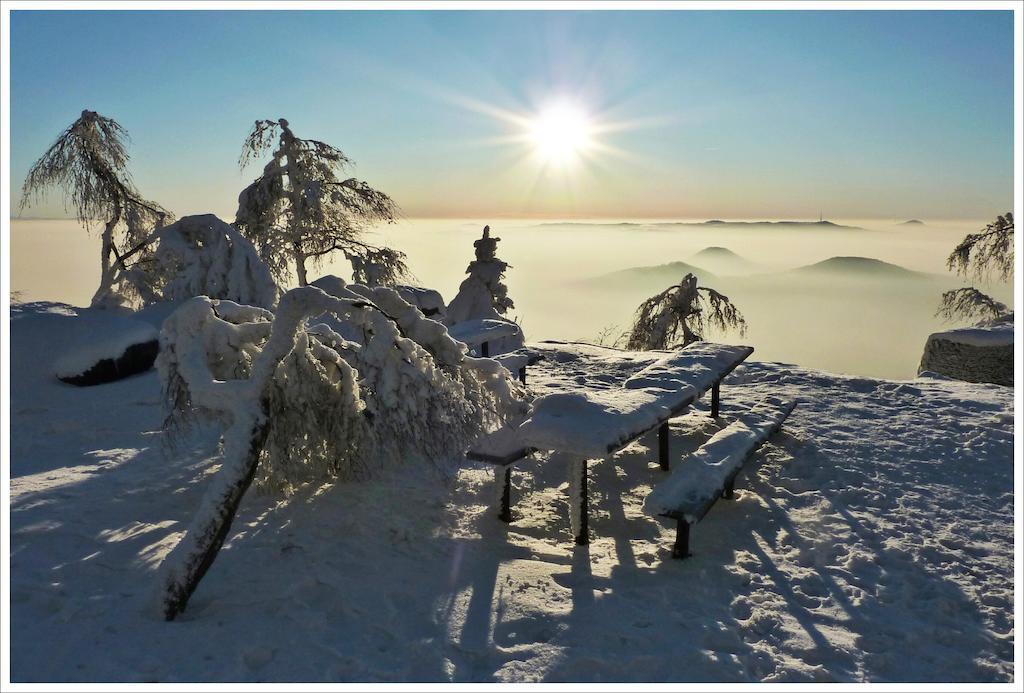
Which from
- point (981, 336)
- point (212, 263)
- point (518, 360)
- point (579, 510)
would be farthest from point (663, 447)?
point (981, 336)

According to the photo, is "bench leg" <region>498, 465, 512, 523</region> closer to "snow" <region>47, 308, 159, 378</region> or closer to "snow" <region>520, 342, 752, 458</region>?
"snow" <region>520, 342, 752, 458</region>

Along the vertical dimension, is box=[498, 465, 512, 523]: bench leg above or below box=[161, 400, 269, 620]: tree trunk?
below

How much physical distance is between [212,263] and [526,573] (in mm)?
9538

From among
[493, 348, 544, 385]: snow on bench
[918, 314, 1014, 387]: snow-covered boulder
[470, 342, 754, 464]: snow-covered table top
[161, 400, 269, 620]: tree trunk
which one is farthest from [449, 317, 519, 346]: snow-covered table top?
[918, 314, 1014, 387]: snow-covered boulder

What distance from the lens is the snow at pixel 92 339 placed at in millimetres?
9594

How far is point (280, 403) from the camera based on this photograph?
504 centimetres

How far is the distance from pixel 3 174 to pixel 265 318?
2.22m

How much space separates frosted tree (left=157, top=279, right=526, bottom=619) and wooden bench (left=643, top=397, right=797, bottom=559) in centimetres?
146

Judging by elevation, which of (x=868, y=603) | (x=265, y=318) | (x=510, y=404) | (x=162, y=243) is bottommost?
(x=868, y=603)

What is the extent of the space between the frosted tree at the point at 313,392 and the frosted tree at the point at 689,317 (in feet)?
46.7

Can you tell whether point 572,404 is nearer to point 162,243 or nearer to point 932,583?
point 932,583

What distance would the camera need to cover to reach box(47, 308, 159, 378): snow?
959cm

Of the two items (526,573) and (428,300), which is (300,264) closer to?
(428,300)

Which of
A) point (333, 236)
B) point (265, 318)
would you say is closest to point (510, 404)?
point (265, 318)
